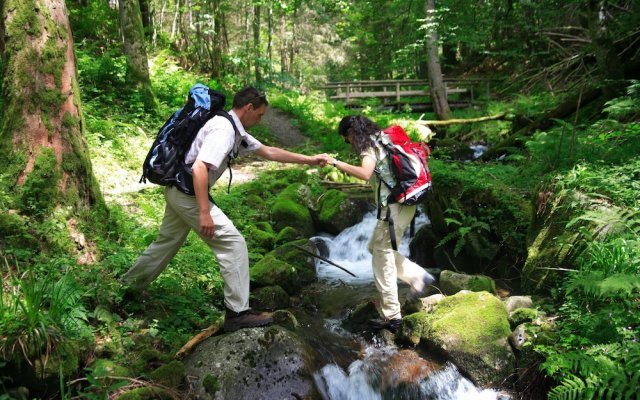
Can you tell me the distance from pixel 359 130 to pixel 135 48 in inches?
370

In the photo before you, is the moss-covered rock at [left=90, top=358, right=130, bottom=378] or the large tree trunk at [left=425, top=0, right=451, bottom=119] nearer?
the moss-covered rock at [left=90, top=358, right=130, bottom=378]

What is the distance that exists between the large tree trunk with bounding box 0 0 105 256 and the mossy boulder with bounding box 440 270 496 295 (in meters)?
4.62

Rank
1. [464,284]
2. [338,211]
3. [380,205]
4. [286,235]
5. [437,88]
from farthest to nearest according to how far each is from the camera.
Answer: [437,88] → [338,211] → [286,235] → [464,284] → [380,205]

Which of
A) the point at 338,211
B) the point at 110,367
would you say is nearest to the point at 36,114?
the point at 110,367

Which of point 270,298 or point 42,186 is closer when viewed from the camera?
point 42,186

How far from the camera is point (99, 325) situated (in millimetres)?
4109

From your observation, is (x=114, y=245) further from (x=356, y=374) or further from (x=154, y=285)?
(x=356, y=374)

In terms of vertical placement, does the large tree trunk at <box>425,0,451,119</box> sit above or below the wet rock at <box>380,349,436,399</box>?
above

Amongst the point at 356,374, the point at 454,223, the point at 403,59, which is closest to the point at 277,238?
the point at 454,223

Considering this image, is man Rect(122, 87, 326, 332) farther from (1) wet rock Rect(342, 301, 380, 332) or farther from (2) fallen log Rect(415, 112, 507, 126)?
(2) fallen log Rect(415, 112, 507, 126)

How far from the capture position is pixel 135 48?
1192cm

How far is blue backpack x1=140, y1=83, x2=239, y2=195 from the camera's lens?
13.2 feet

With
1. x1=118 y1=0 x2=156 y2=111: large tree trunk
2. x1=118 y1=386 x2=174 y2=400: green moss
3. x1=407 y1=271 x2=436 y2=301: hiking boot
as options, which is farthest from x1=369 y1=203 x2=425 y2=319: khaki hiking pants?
x1=118 y1=0 x2=156 y2=111: large tree trunk

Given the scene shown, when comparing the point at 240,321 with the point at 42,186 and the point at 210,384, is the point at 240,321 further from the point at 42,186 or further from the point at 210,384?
the point at 42,186
